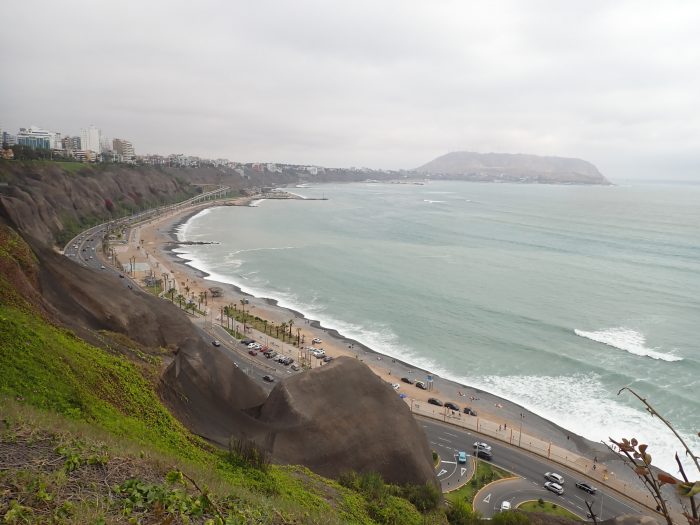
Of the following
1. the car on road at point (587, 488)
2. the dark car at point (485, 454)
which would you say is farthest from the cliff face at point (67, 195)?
the car on road at point (587, 488)

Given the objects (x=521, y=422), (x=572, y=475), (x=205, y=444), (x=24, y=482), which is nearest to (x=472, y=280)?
(x=521, y=422)

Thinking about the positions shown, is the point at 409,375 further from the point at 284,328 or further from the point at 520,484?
the point at 520,484

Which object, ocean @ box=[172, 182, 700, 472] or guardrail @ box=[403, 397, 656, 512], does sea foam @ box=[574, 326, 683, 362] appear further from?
guardrail @ box=[403, 397, 656, 512]

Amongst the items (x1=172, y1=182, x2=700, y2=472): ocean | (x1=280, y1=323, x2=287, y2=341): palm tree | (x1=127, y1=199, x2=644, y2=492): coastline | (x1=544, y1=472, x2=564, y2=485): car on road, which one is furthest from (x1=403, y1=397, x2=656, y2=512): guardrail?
(x1=280, y1=323, x2=287, y2=341): palm tree

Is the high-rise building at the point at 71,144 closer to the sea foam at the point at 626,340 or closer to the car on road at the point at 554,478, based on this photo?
the sea foam at the point at 626,340

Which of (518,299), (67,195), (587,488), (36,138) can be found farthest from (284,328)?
(36,138)

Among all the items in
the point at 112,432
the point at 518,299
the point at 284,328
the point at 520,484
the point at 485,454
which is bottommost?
the point at 520,484

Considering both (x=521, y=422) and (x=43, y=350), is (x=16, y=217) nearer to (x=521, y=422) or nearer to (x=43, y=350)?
(x=43, y=350)
